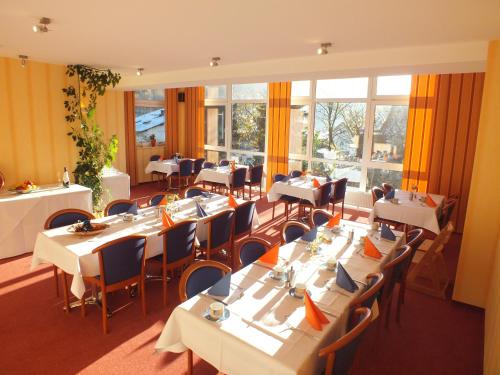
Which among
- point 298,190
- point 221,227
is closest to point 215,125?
point 298,190

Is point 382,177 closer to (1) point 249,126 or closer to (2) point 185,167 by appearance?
(1) point 249,126

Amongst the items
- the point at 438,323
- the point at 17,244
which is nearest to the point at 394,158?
the point at 438,323

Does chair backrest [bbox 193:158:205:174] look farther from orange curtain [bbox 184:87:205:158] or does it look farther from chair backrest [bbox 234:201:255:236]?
chair backrest [bbox 234:201:255:236]

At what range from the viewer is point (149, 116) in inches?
425

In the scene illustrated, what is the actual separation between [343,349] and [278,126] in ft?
24.5

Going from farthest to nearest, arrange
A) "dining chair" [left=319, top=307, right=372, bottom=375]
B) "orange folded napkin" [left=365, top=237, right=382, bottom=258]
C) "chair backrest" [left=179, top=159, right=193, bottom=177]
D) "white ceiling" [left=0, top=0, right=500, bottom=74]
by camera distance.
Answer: "chair backrest" [left=179, top=159, right=193, bottom=177], "orange folded napkin" [left=365, top=237, right=382, bottom=258], "white ceiling" [left=0, top=0, right=500, bottom=74], "dining chair" [left=319, top=307, right=372, bottom=375]

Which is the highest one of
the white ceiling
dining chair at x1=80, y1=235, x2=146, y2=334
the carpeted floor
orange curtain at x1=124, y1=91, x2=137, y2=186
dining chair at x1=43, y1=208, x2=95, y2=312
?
the white ceiling

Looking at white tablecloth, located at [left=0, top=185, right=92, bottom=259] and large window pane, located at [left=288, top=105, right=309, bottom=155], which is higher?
large window pane, located at [left=288, top=105, right=309, bottom=155]

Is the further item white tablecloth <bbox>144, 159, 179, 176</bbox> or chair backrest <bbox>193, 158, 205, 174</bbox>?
chair backrest <bbox>193, 158, 205, 174</bbox>

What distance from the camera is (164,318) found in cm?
368

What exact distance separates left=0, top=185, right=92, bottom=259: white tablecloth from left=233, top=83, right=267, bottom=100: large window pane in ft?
18.1

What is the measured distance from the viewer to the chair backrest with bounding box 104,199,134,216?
466 centimetres

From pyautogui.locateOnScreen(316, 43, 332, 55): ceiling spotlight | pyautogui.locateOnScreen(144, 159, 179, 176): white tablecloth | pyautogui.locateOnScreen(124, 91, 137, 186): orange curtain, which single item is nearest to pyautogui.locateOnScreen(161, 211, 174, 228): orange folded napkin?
pyautogui.locateOnScreen(316, 43, 332, 55): ceiling spotlight

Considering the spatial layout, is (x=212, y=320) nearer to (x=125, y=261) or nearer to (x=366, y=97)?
(x=125, y=261)
